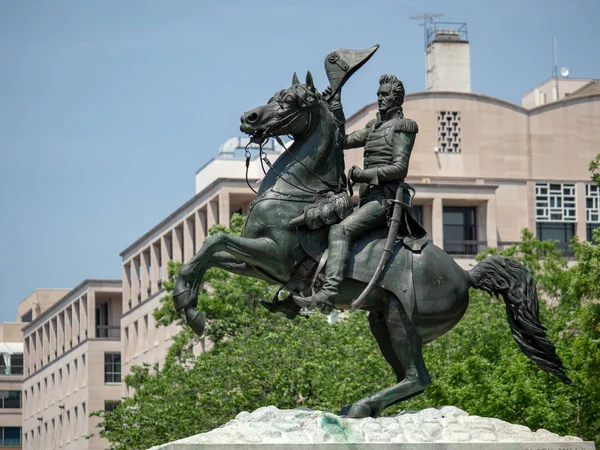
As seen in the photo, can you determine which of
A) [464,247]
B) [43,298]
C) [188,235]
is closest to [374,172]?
[464,247]

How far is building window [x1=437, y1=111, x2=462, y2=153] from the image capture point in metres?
81.4

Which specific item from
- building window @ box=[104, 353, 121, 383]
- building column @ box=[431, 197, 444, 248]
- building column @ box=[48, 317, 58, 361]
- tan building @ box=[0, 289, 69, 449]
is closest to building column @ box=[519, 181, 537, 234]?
building column @ box=[431, 197, 444, 248]

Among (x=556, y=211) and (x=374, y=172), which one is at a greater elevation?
(x=556, y=211)

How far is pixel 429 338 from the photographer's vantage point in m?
19.9

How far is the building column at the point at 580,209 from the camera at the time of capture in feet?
271

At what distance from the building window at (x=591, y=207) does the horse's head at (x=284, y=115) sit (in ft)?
211

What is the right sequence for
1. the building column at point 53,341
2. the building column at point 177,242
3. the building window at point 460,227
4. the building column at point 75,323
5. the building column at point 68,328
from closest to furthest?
the building window at point 460,227
the building column at point 177,242
the building column at point 75,323
the building column at point 68,328
the building column at point 53,341

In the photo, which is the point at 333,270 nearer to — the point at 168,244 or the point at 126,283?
the point at 168,244

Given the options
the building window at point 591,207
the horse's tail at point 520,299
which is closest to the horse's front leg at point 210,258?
the horse's tail at point 520,299

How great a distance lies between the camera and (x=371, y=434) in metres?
18.7

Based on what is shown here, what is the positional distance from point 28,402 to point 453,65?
60.5m

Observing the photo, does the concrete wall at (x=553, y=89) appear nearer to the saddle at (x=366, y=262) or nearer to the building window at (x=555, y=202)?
the building window at (x=555, y=202)

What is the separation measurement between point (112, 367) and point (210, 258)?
92.8 m

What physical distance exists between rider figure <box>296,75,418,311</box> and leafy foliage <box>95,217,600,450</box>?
15327mm
